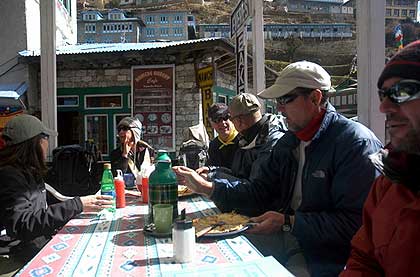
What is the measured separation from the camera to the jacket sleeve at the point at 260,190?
2.37m

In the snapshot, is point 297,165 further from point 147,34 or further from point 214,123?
point 147,34

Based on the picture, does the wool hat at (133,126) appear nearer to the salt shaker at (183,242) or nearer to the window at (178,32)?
the salt shaker at (183,242)

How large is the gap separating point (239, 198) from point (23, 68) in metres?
9.86

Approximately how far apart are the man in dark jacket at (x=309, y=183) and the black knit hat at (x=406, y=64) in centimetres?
60

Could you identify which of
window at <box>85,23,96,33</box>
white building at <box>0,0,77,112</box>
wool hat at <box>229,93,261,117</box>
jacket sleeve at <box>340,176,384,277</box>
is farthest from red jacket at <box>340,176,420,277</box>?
window at <box>85,23,96,33</box>

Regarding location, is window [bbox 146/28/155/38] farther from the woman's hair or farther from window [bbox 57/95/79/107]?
the woman's hair

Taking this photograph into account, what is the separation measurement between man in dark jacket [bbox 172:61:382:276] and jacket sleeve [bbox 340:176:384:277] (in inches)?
11.6

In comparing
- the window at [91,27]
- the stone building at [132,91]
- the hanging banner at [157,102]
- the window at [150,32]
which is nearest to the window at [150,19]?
the window at [150,32]

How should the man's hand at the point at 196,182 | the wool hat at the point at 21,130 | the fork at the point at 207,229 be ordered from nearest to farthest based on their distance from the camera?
the fork at the point at 207,229
the man's hand at the point at 196,182
the wool hat at the point at 21,130

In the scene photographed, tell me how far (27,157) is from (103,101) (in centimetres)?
893

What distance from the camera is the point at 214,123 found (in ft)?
14.4

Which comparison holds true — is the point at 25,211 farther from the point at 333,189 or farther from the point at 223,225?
the point at 333,189

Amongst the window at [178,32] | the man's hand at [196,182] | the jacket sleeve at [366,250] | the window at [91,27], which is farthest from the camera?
the window at [178,32]

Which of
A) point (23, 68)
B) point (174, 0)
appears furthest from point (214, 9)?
point (23, 68)
